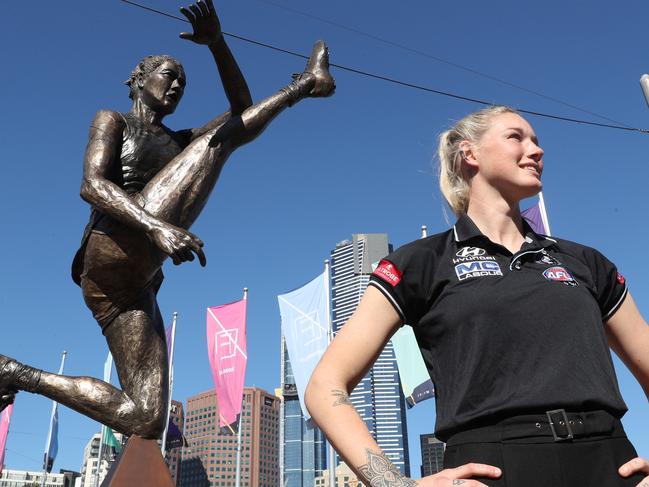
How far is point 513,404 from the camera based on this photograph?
1.38 m

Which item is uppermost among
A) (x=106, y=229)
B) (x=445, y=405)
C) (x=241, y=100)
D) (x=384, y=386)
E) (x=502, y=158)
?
(x=384, y=386)

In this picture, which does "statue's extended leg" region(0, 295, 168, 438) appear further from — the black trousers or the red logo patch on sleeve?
the black trousers

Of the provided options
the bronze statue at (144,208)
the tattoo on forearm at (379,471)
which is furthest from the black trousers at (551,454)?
the bronze statue at (144,208)

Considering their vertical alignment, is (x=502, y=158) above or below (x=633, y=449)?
above

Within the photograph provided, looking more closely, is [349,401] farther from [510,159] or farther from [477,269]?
[510,159]

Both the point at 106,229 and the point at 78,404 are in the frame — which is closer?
the point at 78,404

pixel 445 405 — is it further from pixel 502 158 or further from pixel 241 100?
pixel 241 100

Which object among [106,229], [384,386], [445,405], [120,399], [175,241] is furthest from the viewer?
[384,386]

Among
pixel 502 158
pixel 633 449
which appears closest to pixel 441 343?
pixel 633 449

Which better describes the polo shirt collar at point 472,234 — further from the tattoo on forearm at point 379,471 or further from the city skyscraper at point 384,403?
Answer: the city skyscraper at point 384,403

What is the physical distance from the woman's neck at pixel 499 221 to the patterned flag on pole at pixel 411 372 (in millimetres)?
12195

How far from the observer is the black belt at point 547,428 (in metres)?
1.35

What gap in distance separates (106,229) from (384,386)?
528ft

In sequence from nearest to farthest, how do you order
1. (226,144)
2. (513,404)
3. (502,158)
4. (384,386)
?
(513,404)
(502,158)
(226,144)
(384,386)
